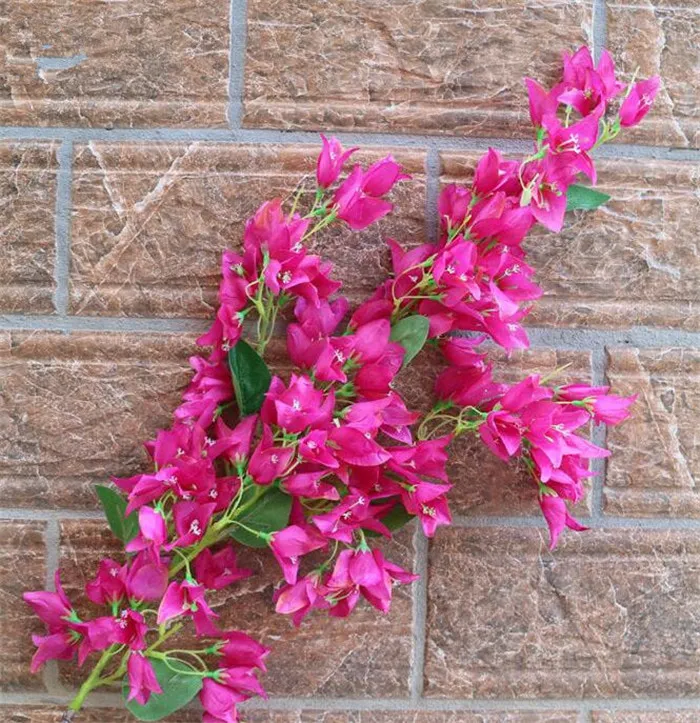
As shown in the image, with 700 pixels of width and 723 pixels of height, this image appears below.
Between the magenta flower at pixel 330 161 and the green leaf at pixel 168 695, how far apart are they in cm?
45

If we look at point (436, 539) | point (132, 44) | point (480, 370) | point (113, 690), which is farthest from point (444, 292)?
point (113, 690)

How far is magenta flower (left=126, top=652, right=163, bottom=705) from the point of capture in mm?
632

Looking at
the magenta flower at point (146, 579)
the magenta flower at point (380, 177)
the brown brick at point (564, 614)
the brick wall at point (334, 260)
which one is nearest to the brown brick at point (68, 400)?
the brick wall at point (334, 260)

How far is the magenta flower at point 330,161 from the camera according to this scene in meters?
0.67

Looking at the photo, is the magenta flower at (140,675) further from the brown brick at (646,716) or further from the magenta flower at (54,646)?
the brown brick at (646,716)

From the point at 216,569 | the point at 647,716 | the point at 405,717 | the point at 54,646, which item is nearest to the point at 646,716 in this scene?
the point at 647,716

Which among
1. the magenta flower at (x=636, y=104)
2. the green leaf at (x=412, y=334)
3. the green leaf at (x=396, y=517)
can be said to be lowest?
the green leaf at (x=396, y=517)

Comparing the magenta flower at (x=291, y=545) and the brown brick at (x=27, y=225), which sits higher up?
the brown brick at (x=27, y=225)

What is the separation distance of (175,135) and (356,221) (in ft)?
0.66

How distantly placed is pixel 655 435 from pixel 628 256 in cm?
18

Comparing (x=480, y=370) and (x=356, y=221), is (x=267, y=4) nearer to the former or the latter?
(x=356, y=221)

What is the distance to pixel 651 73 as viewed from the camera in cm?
75

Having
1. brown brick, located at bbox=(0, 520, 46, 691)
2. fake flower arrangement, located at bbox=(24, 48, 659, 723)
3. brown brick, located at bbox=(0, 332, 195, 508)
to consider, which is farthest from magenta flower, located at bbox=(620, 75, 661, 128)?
brown brick, located at bbox=(0, 520, 46, 691)

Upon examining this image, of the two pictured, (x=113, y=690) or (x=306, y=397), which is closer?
(x=306, y=397)
